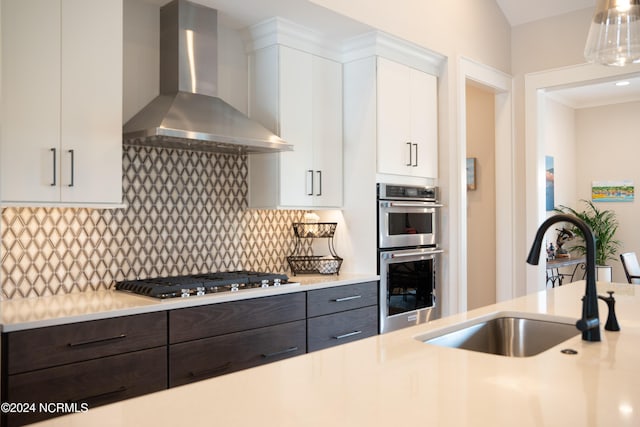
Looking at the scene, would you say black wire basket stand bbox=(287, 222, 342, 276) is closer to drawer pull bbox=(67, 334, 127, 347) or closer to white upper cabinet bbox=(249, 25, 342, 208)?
white upper cabinet bbox=(249, 25, 342, 208)

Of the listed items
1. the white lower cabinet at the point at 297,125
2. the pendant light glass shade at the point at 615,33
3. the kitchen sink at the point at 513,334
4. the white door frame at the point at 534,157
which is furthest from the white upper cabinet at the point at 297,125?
the white door frame at the point at 534,157

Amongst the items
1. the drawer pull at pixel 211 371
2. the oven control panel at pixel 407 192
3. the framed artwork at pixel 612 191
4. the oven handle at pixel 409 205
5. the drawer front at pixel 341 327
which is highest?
the framed artwork at pixel 612 191

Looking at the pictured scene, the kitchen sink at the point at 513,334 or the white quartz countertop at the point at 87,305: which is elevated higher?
the white quartz countertop at the point at 87,305

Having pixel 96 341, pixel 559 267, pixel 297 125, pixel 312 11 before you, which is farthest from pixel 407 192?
pixel 559 267


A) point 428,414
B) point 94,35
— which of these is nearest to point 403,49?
point 94,35

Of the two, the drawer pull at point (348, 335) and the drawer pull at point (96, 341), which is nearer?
the drawer pull at point (96, 341)

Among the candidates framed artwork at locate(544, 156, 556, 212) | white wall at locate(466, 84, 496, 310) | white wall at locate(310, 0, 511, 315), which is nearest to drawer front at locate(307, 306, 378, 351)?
white wall at locate(310, 0, 511, 315)

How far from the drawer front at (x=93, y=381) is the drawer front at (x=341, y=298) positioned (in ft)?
3.16

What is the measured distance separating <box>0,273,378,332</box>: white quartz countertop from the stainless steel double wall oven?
863 mm

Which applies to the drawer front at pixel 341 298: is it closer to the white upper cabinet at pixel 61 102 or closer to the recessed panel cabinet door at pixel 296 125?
the recessed panel cabinet door at pixel 296 125

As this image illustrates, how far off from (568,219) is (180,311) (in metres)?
1.67

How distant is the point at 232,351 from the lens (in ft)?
8.70

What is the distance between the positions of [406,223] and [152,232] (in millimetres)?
1743

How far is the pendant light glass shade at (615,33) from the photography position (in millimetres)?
1999
